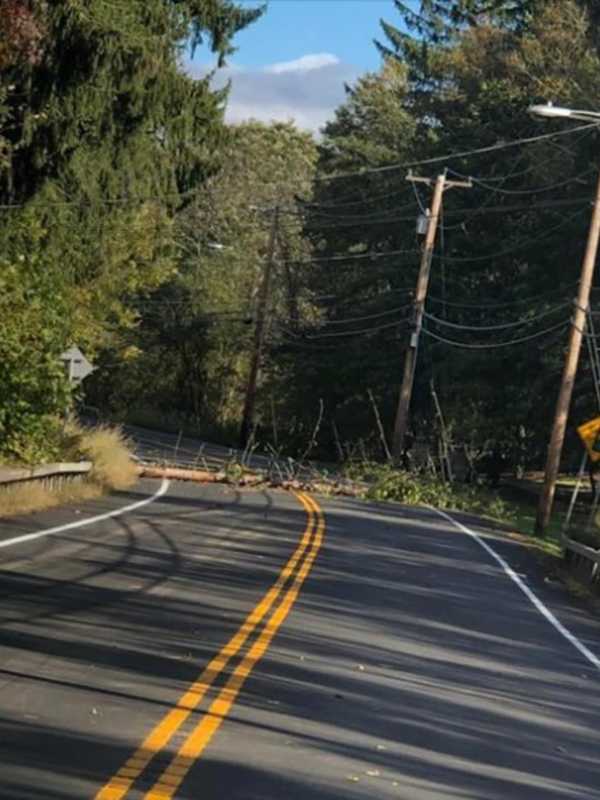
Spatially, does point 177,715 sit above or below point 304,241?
below

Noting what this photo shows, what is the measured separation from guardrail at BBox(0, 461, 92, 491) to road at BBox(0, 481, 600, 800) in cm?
285

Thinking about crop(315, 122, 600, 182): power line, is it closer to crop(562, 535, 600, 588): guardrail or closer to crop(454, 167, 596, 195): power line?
crop(454, 167, 596, 195): power line

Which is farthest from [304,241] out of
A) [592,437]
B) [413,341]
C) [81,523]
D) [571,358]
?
[81,523]

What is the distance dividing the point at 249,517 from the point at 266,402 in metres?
47.7

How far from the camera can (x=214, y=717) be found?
9.46 m

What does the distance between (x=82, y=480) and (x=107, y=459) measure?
333cm

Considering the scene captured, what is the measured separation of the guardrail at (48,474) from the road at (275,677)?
285 cm

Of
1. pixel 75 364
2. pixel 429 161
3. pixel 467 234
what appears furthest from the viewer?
pixel 467 234

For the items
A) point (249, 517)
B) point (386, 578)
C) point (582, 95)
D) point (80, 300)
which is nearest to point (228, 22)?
point (249, 517)

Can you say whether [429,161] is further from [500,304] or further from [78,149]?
[78,149]

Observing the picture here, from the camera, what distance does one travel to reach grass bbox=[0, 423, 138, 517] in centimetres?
2472

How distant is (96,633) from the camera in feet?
40.3

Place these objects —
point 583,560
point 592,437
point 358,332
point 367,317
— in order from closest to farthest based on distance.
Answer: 1. point 583,560
2. point 592,437
3. point 367,317
4. point 358,332

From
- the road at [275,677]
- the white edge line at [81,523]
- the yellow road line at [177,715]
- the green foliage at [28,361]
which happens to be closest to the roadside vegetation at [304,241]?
the green foliage at [28,361]
